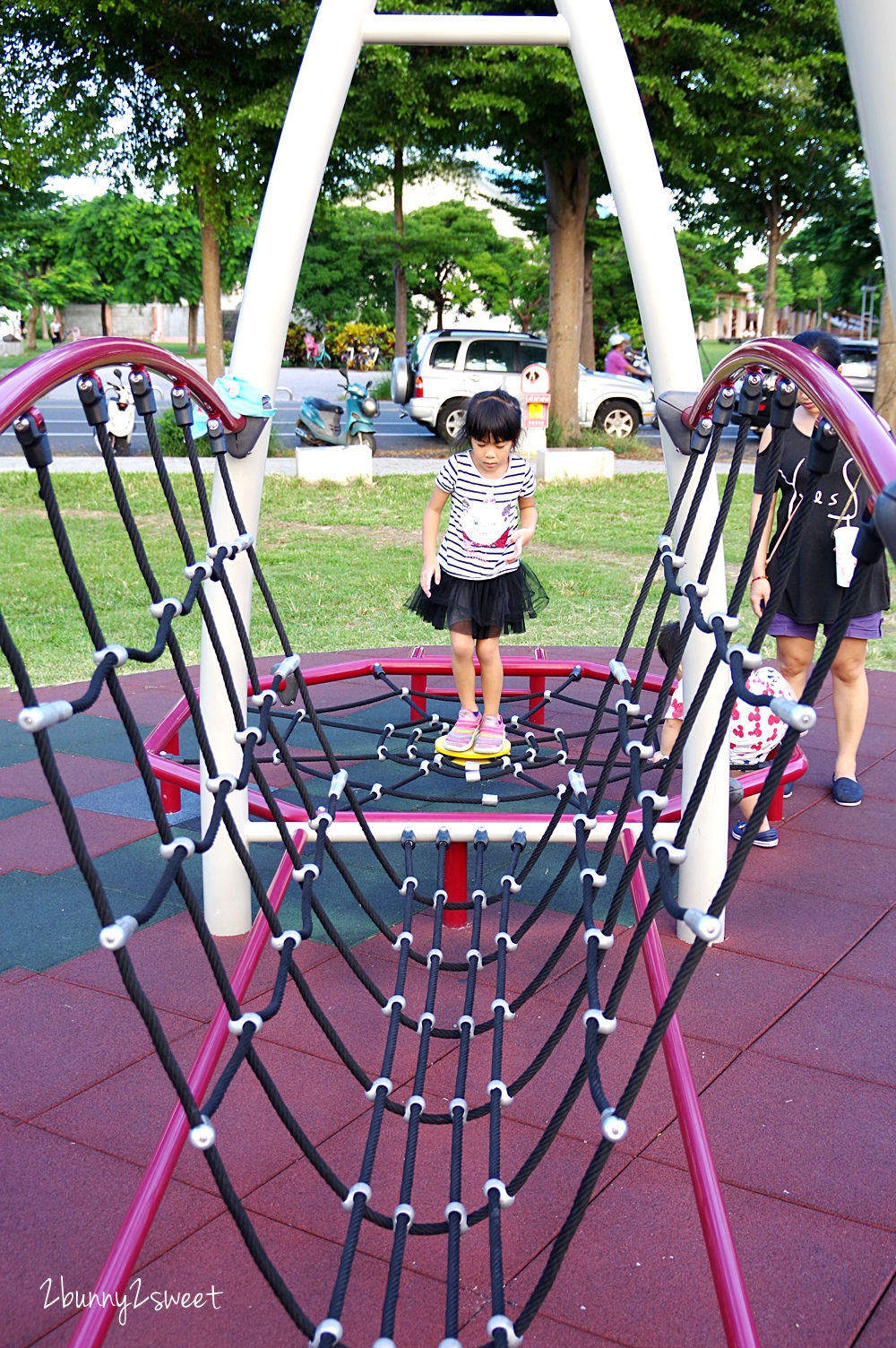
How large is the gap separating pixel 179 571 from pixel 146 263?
38978mm

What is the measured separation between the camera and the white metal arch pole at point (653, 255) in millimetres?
2473

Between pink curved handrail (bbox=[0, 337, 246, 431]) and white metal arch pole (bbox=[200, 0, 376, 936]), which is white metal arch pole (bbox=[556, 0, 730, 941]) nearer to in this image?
white metal arch pole (bbox=[200, 0, 376, 936])

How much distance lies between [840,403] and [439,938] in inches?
55.6

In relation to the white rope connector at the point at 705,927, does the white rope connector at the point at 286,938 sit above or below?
below

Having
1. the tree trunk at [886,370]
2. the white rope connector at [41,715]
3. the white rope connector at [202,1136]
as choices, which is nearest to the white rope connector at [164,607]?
the white rope connector at [41,715]

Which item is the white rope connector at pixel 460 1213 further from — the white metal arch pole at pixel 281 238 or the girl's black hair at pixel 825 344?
the girl's black hair at pixel 825 344

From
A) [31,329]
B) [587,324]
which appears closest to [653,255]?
[587,324]

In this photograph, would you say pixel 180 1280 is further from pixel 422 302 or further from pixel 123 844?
pixel 422 302

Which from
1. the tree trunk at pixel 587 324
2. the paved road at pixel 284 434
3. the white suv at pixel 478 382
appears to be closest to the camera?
the paved road at pixel 284 434

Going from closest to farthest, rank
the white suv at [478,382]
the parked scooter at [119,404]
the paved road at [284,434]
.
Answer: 1. the parked scooter at [119,404]
2. the paved road at [284,434]
3. the white suv at [478,382]

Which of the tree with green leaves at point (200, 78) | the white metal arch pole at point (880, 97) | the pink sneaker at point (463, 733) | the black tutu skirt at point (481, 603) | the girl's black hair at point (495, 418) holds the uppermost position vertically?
the tree with green leaves at point (200, 78)

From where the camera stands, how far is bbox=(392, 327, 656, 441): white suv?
15.6 meters

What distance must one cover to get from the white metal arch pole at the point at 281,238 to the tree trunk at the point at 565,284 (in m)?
11.3

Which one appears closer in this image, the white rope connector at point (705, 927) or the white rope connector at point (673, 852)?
the white rope connector at point (705, 927)
